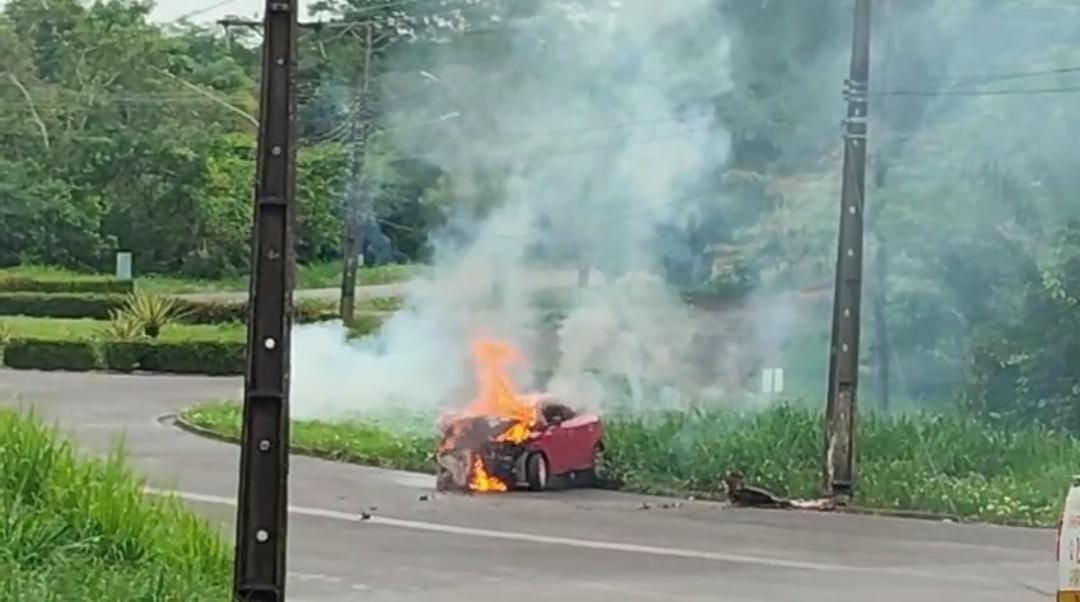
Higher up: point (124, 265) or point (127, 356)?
point (124, 265)

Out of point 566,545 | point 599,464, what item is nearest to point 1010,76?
point 599,464

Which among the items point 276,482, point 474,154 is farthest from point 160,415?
point 276,482

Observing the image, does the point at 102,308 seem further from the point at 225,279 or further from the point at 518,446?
the point at 518,446

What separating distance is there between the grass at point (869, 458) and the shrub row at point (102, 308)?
1.86 metres

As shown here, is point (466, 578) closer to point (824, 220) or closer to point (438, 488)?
point (438, 488)

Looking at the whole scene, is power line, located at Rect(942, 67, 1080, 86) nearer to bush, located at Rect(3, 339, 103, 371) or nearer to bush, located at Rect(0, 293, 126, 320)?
bush, located at Rect(0, 293, 126, 320)

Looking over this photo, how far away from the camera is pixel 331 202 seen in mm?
20562

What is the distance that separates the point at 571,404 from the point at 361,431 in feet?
9.17

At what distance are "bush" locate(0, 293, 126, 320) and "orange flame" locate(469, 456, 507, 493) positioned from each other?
15.5ft

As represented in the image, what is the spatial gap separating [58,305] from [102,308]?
65cm

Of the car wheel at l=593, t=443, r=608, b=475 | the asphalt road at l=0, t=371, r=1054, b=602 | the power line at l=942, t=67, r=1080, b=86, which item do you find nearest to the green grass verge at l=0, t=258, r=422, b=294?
→ the asphalt road at l=0, t=371, r=1054, b=602

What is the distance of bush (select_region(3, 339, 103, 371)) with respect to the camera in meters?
20.2

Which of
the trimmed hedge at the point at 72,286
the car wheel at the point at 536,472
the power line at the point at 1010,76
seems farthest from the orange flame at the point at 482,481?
the power line at the point at 1010,76

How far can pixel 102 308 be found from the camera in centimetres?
2019
